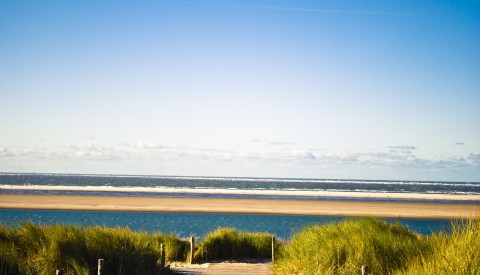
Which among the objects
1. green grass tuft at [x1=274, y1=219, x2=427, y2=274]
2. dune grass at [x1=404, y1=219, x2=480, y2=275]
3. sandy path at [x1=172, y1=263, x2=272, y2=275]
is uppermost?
dune grass at [x1=404, y1=219, x2=480, y2=275]

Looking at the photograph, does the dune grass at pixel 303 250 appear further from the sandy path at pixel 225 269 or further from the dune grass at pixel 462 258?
the sandy path at pixel 225 269

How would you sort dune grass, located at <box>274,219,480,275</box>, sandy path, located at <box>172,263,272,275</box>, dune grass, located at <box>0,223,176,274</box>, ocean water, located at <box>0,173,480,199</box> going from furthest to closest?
1. ocean water, located at <box>0,173,480,199</box>
2. sandy path, located at <box>172,263,272,275</box>
3. dune grass, located at <box>274,219,480,275</box>
4. dune grass, located at <box>0,223,176,274</box>

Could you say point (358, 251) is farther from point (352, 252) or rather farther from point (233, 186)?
point (233, 186)

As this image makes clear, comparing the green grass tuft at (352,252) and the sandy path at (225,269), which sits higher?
the green grass tuft at (352,252)

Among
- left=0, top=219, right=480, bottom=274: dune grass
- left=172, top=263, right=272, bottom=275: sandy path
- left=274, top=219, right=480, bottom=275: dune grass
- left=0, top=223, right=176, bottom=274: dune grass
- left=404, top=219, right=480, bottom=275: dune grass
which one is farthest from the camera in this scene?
left=172, top=263, right=272, bottom=275: sandy path

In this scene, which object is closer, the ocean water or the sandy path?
the sandy path

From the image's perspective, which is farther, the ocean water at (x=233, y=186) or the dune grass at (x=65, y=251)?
the ocean water at (x=233, y=186)

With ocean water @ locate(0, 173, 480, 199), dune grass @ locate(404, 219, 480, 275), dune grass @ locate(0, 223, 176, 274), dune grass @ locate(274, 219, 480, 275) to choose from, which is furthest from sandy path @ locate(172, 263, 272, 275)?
ocean water @ locate(0, 173, 480, 199)

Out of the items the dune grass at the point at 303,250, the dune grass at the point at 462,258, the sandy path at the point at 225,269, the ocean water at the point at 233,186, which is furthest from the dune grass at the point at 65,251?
the ocean water at the point at 233,186

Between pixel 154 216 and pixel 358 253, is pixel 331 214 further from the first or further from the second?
pixel 358 253

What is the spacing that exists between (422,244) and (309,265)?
327cm

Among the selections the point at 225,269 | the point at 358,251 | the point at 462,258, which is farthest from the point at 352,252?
the point at 225,269

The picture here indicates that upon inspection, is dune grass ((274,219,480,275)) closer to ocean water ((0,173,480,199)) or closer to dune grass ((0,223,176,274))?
dune grass ((0,223,176,274))

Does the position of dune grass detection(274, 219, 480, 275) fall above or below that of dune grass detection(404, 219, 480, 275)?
below
